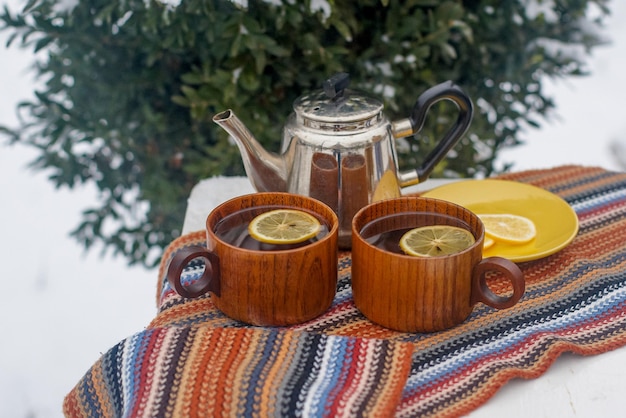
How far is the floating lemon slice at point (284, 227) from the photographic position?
74cm

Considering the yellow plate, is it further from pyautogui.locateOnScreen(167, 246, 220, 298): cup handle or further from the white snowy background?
the white snowy background

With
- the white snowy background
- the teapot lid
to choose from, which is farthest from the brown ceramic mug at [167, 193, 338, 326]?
the white snowy background

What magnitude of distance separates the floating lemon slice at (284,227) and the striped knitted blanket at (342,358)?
9 centimetres

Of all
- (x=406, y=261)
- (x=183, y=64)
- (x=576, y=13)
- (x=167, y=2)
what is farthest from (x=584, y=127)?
(x=406, y=261)

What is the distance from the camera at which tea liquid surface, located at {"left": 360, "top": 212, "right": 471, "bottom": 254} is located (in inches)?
30.1

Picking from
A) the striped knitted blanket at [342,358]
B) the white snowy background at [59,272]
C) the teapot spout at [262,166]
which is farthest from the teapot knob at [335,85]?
the white snowy background at [59,272]

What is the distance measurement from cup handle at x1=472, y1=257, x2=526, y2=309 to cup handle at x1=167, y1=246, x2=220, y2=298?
25 centimetres

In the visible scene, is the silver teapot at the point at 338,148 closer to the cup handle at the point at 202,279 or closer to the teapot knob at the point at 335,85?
the teapot knob at the point at 335,85

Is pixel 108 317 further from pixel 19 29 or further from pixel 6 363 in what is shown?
pixel 19 29

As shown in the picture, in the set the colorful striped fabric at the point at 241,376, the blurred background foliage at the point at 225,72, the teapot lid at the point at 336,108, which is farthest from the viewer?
the blurred background foliage at the point at 225,72

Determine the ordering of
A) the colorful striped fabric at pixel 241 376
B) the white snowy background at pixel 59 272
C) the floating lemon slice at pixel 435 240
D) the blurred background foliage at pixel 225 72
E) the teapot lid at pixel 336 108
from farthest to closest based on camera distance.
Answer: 1. the white snowy background at pixel 59 272
2. the blurred background foliage at pixel 225 72
3. the teapot lid at pixel 336 108
4. the floating lemon slice at pixel 435 240
5. the colorful striped fabric at pixel 241 376

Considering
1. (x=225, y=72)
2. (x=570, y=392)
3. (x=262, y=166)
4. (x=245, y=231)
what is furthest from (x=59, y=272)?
(x=570, y=392)

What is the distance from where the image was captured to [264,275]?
0.70 metres

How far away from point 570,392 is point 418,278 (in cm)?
17
